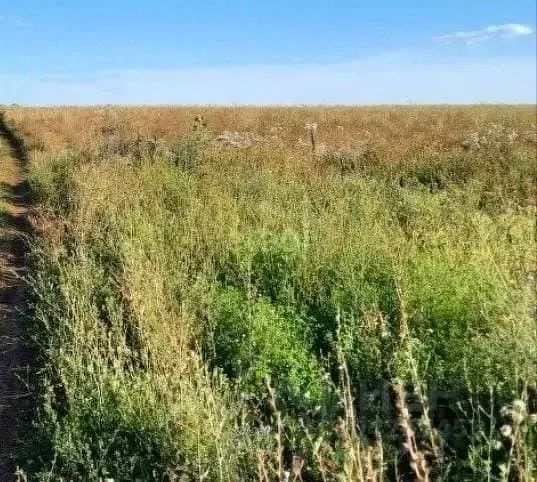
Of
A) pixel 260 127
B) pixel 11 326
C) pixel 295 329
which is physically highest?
pixel 260 127

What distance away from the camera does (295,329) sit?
5.24 meters

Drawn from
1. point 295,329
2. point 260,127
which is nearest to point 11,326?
point 295,329

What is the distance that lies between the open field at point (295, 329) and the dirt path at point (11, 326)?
22 cm

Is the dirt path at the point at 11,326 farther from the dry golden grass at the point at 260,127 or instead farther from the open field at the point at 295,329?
the dry golden grass at the point at 260,127

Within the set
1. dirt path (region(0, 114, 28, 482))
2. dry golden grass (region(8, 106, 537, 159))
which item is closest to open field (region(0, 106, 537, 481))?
dirt path (region(0, 114, 28, 482))

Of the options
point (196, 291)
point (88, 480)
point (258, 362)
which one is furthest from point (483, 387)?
point (196, 291)

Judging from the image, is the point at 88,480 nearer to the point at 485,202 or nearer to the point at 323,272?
the point at 323,272

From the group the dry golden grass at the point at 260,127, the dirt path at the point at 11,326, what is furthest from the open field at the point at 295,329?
the dry golden grass at the point at 260,127

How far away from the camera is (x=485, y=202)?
25.3 feet

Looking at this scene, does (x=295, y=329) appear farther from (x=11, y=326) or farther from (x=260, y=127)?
(x=260, y=127)

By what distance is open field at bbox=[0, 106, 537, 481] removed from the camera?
11.2 ft

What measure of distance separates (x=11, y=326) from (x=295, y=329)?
3.37 m

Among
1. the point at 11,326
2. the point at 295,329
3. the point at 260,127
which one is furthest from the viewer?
the point at 260,127

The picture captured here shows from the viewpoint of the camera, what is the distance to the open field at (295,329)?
341 centimetres
